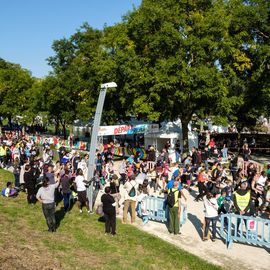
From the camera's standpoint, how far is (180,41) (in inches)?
1034

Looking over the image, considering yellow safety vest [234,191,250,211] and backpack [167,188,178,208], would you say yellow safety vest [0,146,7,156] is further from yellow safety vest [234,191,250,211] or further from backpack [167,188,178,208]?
yellow safety vest [234,191,250,211]

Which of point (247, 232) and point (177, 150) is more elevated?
point (177, 150)

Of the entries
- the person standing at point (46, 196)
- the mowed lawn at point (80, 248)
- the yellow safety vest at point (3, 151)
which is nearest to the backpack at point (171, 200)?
the mowed lawn at point (80, 248)

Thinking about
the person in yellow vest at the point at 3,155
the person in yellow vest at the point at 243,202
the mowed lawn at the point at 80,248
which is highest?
the person in yellow vest at the point at 3,155

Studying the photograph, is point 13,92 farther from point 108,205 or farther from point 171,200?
point 171,200

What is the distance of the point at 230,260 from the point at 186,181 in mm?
8610

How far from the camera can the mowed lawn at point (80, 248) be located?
9.70m

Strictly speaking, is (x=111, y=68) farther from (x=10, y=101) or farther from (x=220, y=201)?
(x=10, y=101)

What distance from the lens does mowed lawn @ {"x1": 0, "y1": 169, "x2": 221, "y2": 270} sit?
9.70 meters

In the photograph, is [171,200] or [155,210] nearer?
[171,200]

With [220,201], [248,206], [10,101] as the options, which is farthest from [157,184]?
[10,101]

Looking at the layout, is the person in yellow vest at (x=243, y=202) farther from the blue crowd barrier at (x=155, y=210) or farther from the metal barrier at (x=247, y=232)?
the blue crowd barrier at (x=155, y=210)

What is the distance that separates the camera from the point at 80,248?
1084 cm

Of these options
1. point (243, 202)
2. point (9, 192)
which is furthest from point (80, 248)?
point (9, 192)
